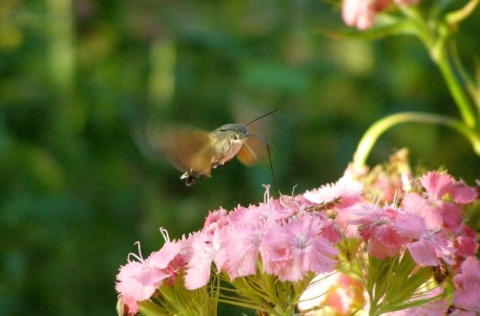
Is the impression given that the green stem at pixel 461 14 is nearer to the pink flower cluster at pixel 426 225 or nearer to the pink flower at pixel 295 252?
the pink flower cluster at pixel 426 225

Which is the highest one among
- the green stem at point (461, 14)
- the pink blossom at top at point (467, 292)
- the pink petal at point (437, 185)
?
the green stem at point (461, 14)

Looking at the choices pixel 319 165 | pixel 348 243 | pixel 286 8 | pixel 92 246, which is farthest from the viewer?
pixel 286 8

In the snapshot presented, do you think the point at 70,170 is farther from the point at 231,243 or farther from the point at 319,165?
the point at 231,243

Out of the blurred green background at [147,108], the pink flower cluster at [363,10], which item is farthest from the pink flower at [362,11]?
the blurred green background at [147,108]

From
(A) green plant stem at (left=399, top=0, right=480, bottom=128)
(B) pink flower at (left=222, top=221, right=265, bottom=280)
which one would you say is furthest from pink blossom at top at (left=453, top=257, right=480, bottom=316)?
(A) green plant stem at (left=399, top=0, right=480, bottom=128)

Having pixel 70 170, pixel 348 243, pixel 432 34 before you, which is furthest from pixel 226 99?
pixel 348 243

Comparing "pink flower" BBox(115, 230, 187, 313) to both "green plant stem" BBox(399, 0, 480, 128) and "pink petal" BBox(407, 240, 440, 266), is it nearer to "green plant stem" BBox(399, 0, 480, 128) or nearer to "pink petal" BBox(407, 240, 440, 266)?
"pink petal" BBox(407, 240, 440, 266)
